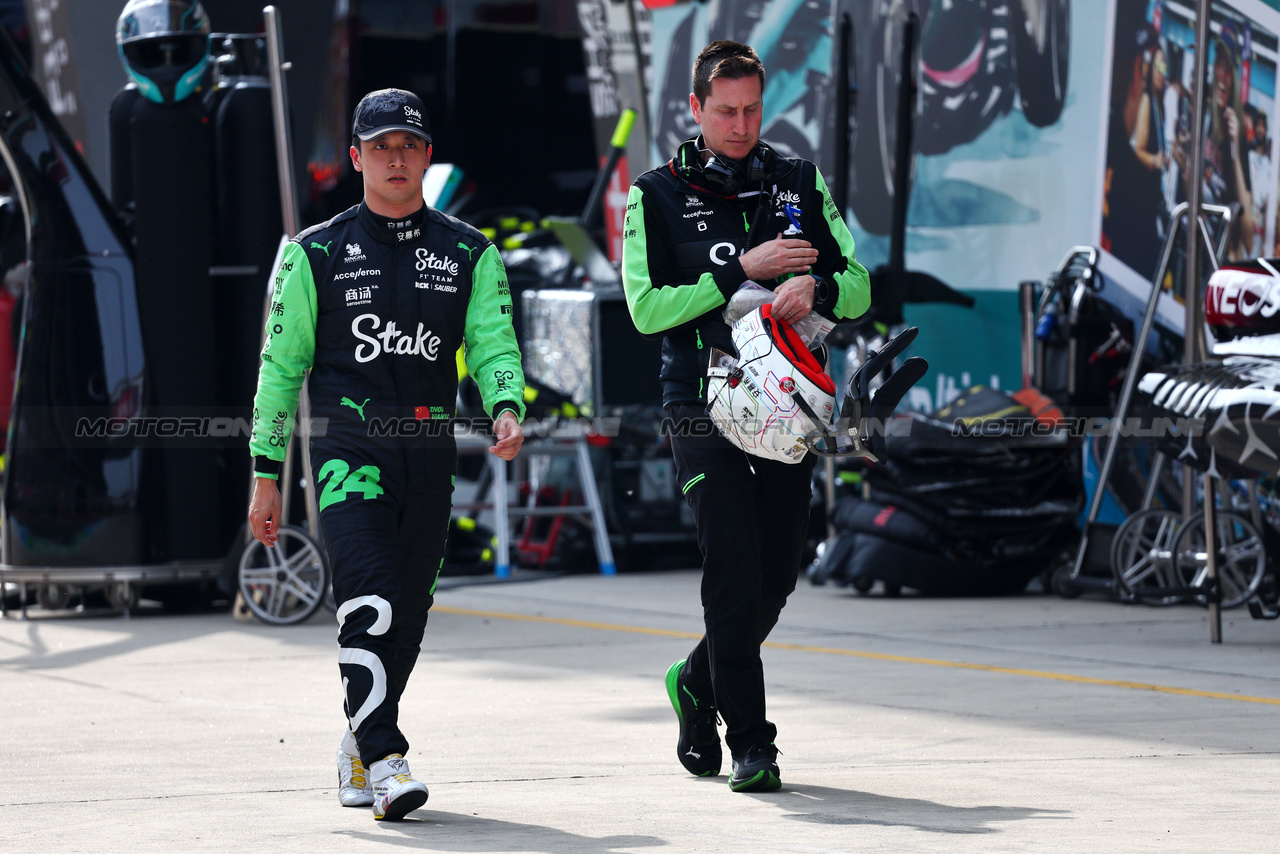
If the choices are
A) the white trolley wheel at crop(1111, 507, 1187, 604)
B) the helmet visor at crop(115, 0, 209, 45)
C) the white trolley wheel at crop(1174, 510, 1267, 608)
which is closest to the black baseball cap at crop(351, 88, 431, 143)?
the helmet visor at crop(115, 0, 209, 45)

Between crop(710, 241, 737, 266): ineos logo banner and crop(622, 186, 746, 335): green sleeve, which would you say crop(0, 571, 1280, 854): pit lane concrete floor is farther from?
crop(710, 241, 737, 266): ineos logo banner

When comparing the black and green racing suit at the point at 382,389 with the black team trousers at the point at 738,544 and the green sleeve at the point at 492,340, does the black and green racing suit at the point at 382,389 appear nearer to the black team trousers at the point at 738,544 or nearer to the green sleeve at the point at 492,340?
the green sleeve at the point at 492,340

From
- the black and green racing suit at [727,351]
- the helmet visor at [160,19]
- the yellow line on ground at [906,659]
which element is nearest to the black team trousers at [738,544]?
the black and green racing suit at [727,351]

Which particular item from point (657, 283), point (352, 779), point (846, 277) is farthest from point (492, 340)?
point (352, 779)

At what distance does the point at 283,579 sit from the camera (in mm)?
10703

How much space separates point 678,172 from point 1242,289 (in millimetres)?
3978

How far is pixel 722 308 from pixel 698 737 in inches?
51.1

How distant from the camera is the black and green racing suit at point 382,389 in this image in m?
5.10

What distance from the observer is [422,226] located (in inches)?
211

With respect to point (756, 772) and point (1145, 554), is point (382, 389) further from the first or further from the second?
point (1145, 554)

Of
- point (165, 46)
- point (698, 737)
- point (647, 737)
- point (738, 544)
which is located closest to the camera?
point (738, 544)

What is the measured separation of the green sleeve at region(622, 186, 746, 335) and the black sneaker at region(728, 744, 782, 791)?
4.10ft

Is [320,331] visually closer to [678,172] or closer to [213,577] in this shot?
[678,172]

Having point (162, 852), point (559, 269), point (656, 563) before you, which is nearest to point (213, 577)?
point (656, 563)
